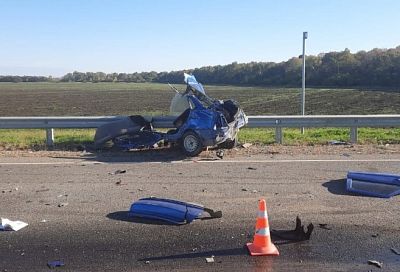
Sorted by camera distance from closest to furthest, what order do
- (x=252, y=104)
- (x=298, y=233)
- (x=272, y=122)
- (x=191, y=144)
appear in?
(x=298, y=233) → (x=191, y=144) → (x=272, y=122) → (x=252, y=104)

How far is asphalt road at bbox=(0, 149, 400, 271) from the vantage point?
16.1 feet

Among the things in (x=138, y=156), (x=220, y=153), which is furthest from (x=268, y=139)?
(x=138, y=156)

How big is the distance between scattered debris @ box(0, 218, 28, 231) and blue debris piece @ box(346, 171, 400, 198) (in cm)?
442

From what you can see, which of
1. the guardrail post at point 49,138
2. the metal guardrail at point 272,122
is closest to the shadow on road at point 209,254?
the metal guardrail at point 272,122

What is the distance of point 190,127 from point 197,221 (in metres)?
4.81

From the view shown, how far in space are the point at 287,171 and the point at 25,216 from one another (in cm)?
443

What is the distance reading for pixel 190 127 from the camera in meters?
10.8

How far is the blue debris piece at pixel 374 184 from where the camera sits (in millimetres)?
7316

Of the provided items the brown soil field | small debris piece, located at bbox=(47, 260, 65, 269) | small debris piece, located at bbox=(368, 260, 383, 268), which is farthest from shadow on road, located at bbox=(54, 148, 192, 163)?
small debris piece, located at bbox=(368, 260, 383, 268)

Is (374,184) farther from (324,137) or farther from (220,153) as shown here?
(324,137)

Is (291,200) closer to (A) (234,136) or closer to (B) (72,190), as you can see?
(B) (72,190)

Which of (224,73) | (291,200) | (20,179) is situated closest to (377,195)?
(291,200)

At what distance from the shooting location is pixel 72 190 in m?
7.68

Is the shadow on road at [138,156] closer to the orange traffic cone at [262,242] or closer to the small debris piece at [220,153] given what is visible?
the small debris piece at [220,153]
